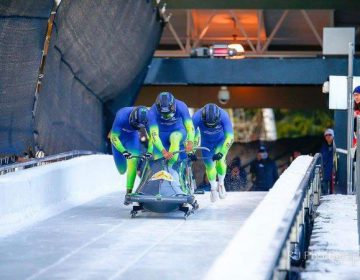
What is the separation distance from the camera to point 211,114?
15.1 metres

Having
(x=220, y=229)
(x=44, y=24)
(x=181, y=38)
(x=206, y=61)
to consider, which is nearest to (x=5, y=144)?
(x=44, y=24)

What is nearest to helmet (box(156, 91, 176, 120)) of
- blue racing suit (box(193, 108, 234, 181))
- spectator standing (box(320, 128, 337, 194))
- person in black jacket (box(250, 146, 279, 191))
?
blue racing suit (box(193, 108, 234, 181))

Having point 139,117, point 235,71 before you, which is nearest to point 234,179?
point 139,117

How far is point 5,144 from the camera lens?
13.5 meters

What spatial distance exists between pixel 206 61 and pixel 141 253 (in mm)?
16633

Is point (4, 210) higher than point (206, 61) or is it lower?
lower

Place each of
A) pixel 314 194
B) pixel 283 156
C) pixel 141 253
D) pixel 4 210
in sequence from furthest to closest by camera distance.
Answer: pixel 283 156
pixel 314 194
pixel 4 210
pixel 141 253

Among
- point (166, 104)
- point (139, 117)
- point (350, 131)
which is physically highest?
point (166, 104)

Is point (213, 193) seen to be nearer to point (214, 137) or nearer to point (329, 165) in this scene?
point (214, 137)

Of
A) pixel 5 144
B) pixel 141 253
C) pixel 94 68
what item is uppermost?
pixel 94 68

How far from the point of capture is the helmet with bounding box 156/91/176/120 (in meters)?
13.4

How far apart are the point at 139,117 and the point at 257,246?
335 inches

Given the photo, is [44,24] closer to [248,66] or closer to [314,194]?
[314,194]

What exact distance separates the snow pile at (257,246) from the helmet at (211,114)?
A: 24.7ft
